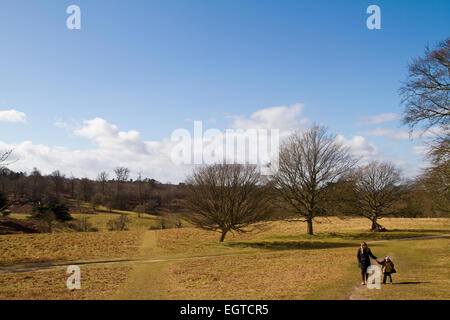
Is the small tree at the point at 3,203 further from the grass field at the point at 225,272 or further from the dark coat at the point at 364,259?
the dark coat at the point at 364,259

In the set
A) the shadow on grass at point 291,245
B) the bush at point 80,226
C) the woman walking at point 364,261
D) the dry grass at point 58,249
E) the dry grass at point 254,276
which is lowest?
the bush at point 80,226

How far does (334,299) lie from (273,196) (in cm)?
2347

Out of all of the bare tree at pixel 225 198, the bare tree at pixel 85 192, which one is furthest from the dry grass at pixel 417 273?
the bare tree at pixel 85 192

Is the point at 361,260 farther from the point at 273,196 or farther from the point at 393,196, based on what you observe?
the point at 393,196

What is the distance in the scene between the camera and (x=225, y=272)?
16734 mm

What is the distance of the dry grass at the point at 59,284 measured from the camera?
1212cm

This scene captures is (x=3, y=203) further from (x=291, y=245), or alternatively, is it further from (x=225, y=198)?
(x=291, y=245)

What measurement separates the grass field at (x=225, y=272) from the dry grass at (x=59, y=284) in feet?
0.15

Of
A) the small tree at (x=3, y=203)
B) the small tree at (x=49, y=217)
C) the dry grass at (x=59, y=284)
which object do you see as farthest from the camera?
the small tree at (x=49, y=217)

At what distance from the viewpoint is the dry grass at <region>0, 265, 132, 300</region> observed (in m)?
12.1

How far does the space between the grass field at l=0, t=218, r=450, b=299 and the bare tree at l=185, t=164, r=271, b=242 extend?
8.51 feet

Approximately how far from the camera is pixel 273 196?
34031 millimetres

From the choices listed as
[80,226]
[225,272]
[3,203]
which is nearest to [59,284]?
[225,272]
